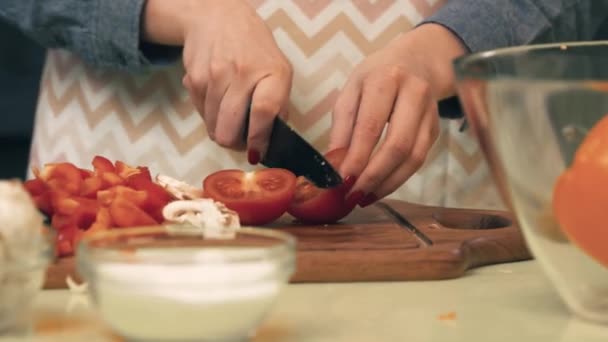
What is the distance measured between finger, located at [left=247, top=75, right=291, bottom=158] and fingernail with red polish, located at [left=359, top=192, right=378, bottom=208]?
0.41 ft

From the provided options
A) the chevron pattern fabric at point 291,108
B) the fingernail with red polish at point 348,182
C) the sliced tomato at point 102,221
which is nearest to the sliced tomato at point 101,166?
the sliced tomato at point 102,221

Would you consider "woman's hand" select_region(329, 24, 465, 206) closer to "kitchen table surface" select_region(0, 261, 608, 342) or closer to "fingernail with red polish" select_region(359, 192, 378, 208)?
"fingernail with red polish" select_region(359, 192, 378, 208)

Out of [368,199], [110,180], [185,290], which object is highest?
[185,290]

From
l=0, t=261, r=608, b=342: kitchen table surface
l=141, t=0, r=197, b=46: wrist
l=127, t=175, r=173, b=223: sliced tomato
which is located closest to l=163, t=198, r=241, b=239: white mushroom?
l=127, t=175, r=173, b=223: sliced tomato

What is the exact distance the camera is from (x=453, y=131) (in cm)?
134

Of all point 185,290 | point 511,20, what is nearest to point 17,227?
point 185,290

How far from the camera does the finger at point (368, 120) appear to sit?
1.05 m

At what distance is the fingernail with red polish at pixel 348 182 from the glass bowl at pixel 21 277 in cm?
46

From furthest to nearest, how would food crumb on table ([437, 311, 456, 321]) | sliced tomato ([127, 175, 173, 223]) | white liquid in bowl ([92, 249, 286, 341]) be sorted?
sliced tomato ([127, 175, 173, 223])
food crumb on table ([437, 311, 456, 321])
white liquid in bowl ([92, 249, 286, 341])

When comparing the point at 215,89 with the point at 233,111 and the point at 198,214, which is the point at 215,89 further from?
the point at 198,214

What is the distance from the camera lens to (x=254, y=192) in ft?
3.30

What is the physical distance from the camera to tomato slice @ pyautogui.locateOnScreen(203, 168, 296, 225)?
98 centimetres

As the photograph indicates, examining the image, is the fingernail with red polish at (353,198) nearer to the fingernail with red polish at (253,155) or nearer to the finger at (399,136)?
the finger at (399,136)

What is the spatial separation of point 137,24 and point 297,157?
307 mm
